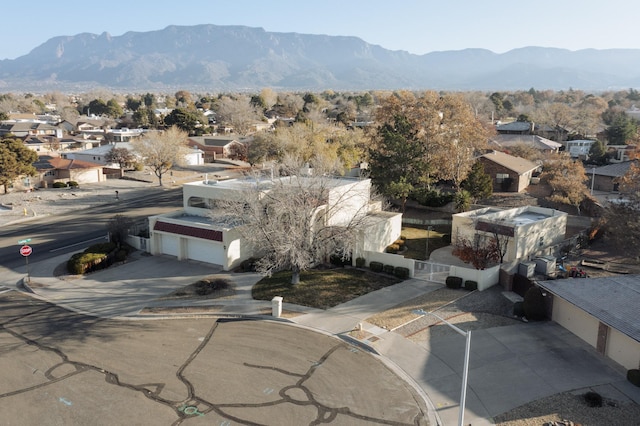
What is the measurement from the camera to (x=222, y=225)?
32250mm

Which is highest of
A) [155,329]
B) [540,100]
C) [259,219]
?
[540,100]

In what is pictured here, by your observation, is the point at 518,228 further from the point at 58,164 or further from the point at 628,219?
the point at 58,164

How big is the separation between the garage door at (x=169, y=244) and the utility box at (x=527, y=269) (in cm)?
2281

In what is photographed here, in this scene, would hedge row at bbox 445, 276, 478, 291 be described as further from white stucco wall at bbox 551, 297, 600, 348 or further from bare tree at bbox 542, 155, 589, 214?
bare tree at bbox 542, 155, 589, 214

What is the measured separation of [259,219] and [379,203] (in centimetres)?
1479

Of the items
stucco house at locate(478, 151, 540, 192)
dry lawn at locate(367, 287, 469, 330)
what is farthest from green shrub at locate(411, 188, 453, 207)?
dry lawn at locate(367, 287, 469, 330)

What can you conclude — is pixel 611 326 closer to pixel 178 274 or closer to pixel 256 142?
pixel 178 274

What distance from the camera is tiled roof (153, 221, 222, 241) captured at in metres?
31.9

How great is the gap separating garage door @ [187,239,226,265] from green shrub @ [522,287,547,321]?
18.6 metres

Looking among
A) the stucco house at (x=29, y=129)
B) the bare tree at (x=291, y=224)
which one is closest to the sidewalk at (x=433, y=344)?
the bare tree at (x=291, y=224)

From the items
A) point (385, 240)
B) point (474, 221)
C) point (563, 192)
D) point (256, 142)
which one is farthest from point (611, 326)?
point (256, 142)

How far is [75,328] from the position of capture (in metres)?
23.7

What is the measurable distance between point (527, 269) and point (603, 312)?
7.09m

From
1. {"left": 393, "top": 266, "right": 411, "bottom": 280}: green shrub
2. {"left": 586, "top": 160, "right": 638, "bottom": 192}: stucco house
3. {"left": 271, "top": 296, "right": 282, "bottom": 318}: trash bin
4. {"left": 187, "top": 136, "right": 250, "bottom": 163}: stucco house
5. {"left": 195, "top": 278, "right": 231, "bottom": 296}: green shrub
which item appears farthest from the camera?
{"left": 187, "top": 136, "right": 250, "bottom": 163}: stucco house
